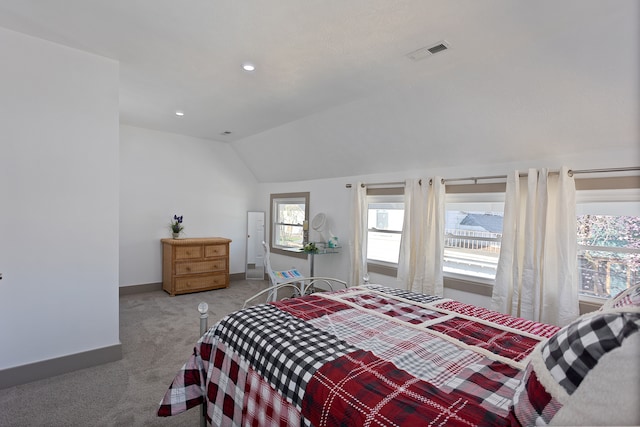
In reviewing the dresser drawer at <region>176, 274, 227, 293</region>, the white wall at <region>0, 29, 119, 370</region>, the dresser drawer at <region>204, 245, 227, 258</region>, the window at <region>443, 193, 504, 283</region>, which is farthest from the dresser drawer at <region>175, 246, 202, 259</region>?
the window at <region>443, 193, 504, 283</region>

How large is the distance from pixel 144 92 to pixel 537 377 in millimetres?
4093

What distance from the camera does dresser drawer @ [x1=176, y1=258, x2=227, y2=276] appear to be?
510cm

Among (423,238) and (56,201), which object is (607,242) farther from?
(56,201)

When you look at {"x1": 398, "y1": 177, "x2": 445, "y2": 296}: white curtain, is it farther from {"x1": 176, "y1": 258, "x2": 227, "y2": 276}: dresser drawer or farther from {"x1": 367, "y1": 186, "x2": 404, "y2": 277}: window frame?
{"x1": 176, "y1": 258, "x2": 227, "y2": 276}: dresser drawer

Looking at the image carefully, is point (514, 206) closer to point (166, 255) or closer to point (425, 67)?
point (425, 67)

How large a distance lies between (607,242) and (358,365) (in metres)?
2.73

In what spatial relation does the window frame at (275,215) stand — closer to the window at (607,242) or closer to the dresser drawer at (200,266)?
the dresser drawer at (200,266)

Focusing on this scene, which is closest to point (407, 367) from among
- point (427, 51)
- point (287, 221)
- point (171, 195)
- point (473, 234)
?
point (427, 51)

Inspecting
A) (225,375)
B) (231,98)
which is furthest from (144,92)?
(225,375)

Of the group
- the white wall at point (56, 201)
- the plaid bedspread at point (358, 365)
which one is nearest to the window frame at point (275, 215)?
the white wall at point (56, 201)

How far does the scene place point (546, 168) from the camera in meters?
2.86

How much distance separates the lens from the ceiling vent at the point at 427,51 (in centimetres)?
231

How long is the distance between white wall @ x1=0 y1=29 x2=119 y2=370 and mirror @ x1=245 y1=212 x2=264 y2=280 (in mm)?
3508

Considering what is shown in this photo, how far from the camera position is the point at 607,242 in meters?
2.76
